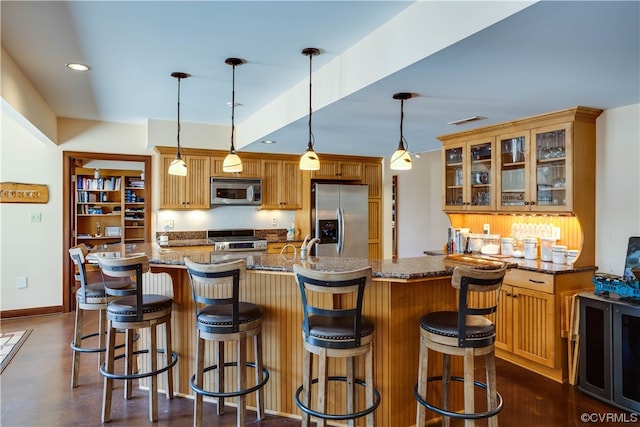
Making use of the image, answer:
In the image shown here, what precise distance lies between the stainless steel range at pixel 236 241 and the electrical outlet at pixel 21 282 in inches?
90.7

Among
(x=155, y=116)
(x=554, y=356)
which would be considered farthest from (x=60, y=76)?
(x=554, y=356)

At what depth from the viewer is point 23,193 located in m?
4.91

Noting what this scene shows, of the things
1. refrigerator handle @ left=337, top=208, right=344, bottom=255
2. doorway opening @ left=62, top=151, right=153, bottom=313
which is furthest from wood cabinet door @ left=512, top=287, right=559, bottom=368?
doorway opening @ left=62, top=151, right=153, bottom=313

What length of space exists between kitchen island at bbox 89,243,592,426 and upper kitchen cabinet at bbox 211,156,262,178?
268 centimetres

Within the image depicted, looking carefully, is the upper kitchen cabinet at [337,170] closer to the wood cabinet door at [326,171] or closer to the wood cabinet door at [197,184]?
the wood cabinet door at [326,171]

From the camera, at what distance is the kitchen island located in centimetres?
239

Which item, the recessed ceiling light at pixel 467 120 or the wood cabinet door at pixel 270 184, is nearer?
the recessed ceiling light at pixel 467 120

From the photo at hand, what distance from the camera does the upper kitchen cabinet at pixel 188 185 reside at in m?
5.25

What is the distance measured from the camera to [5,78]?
112 inches

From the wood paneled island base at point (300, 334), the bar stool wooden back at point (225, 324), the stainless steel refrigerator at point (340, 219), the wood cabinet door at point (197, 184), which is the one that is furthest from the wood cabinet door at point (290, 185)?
the bar stool wooden back at point (225, 324)

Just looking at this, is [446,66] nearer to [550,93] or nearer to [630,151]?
[550,93]

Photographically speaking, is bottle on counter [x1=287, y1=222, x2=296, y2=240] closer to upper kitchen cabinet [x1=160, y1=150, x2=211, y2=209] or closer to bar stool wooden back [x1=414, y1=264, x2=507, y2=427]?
upper kitchen cabinet [x1=160, y1=150, x2=211, y2=209]

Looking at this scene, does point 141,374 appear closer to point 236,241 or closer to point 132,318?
point 132,318

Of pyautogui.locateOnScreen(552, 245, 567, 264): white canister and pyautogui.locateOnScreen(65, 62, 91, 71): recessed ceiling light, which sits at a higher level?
pyautogui.locateOnScreen(65, 62, 91, 71): recessed ceiling light
